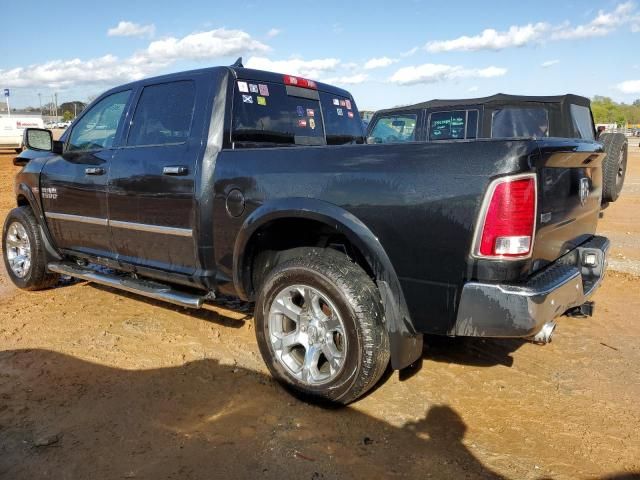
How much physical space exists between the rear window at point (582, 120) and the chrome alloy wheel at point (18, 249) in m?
7.27

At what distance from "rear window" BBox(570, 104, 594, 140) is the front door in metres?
6.43

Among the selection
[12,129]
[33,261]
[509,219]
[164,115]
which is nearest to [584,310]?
[509,219]

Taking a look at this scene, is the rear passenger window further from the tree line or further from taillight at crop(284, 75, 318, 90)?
the tree line

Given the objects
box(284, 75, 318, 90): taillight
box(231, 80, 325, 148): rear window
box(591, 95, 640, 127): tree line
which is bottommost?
box(591, 95, 640, 127): tree line

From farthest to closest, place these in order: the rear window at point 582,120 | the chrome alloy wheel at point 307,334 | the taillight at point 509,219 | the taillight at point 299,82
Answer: the rear window at point 582,120 < the taillight at point 299,82 < the chrome alloy wheel at point 307,334 < the taillight at point 509,219

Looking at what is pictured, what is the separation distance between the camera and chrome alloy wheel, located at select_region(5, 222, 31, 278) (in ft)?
17.5

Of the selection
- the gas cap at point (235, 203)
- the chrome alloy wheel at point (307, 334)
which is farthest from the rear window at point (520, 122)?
the chrome alloy wheel at point (307, 334)

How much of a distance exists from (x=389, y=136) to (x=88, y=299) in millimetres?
5899

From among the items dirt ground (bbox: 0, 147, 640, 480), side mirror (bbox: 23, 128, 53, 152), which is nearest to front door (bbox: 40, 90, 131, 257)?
side mirror (bbox: 23, 128, 53, 152)

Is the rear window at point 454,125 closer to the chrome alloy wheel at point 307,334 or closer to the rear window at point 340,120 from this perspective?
the rear window at point 340,120

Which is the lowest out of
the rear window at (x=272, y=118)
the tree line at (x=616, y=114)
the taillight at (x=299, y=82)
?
the tree line at (x=616, y=114)

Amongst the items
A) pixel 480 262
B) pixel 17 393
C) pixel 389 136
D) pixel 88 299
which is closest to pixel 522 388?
pixel 480 262

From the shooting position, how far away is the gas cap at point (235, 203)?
11.1ft

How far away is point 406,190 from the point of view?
2648mm
